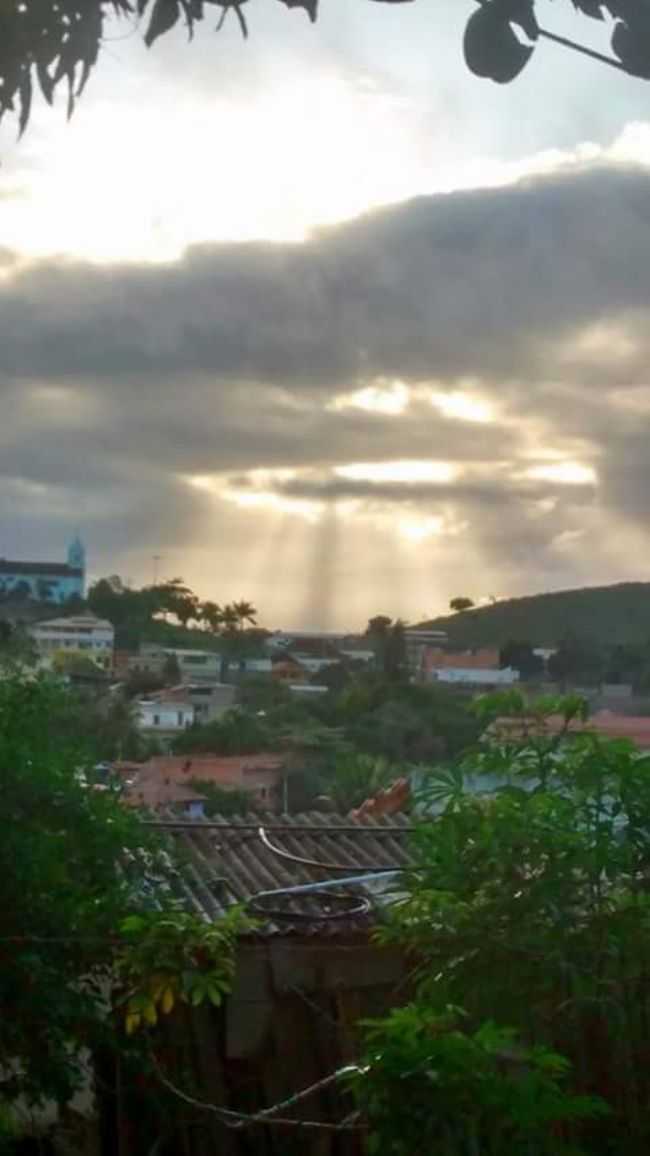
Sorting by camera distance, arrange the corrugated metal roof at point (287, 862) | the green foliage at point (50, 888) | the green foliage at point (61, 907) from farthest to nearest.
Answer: the corrugated metal roof at point (287, 862), the green foliage at point (50, 888), the green foliage at point (61, 907)

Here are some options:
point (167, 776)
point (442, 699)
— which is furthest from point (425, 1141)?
point (167, 776)

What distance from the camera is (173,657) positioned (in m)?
11.4

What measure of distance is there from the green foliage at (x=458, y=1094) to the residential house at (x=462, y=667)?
492cm

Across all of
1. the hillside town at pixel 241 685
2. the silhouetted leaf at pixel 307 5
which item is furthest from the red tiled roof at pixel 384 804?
the silhouetted leaf at pixel 307 5

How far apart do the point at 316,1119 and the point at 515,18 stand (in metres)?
5.12

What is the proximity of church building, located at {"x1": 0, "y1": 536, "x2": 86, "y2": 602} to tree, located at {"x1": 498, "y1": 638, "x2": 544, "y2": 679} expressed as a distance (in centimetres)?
239

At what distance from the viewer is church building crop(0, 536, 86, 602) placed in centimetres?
917

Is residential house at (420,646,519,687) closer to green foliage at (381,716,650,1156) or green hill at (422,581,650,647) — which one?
green hill at (422,581,650,647)

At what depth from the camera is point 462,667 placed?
32.2ft

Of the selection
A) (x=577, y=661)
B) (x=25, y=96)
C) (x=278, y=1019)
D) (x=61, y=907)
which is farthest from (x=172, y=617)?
(x=25, y=96)

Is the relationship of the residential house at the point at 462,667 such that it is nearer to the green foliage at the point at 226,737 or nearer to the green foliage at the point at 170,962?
the green foliage at the point at 226,737

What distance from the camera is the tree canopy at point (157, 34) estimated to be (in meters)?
2.44

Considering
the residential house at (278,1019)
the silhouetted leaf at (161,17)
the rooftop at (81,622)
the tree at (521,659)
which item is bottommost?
the residential house at (278,1019)

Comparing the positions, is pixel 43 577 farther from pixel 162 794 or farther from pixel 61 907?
pixel 61 907
